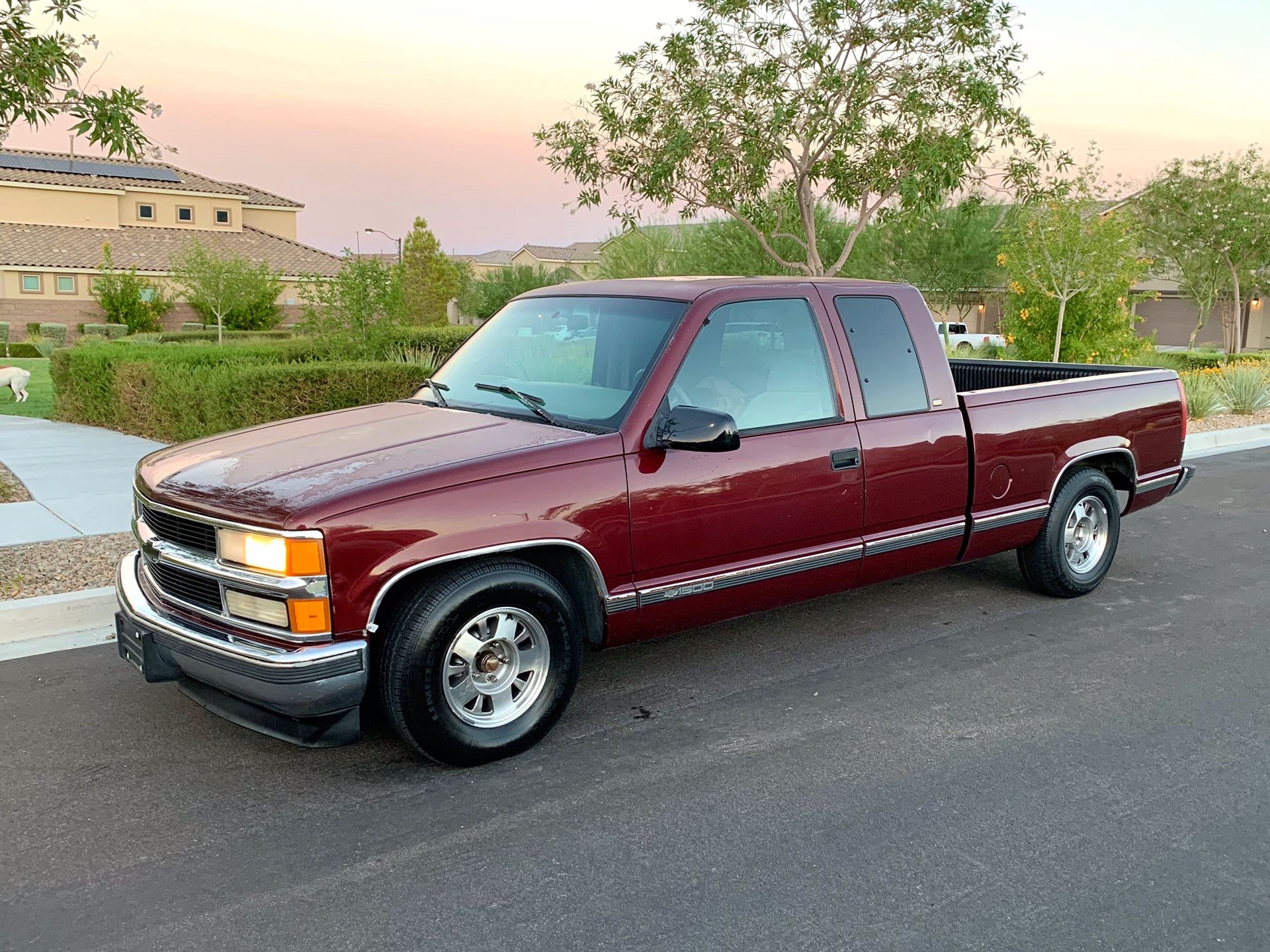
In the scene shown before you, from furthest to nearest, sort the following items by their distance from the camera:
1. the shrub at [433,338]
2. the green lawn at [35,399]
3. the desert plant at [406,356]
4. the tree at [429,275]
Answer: the tree at [429,275]
the green lawn at [35,399]
the shrub at [433,338]
the desert plant at [406,356]

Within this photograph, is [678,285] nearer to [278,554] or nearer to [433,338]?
[278,554]

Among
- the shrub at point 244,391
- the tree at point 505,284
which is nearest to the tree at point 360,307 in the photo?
the shrub at point 244,391

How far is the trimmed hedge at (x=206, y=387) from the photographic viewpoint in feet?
38.8

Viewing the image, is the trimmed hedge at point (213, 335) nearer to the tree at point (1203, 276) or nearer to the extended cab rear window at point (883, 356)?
the extended cab rear window at point (883, 356)

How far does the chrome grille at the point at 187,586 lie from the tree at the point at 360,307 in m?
11.1

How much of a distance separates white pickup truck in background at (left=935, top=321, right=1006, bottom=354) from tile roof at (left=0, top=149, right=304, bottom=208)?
3384cm

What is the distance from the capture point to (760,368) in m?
5.18

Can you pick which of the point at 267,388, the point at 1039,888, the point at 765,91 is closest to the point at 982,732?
the point at 1039,888

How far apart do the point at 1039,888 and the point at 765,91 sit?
11.6 meters

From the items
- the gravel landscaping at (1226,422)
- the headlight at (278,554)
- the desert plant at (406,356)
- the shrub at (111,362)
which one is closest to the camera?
the headlight at (278,554)

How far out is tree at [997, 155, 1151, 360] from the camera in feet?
60.1

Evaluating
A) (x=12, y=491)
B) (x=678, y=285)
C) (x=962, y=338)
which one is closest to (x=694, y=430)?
(x=678, y=285)

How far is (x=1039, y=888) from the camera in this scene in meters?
3.47

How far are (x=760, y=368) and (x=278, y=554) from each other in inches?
94.6
